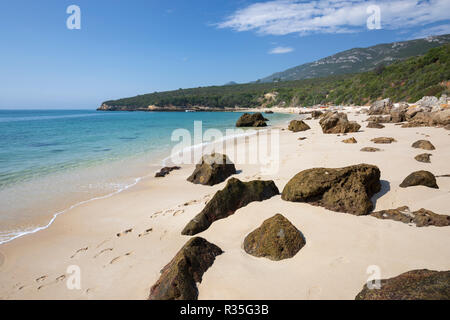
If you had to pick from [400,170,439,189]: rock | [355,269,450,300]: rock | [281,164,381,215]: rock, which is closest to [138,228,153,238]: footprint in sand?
[281,164,381,215]: rock

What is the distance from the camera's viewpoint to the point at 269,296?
2.90 meters

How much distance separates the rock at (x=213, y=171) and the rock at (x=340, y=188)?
125 inches

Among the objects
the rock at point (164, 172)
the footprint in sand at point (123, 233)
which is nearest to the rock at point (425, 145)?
the rock at point (164, 172)

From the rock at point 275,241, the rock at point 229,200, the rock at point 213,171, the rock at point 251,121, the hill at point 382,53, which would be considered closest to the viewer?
the rock at point 275,241

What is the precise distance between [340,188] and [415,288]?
261 centimetres

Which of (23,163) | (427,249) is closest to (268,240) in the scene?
(427,249)

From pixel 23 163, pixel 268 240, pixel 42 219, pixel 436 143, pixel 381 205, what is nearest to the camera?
pixel 268 240

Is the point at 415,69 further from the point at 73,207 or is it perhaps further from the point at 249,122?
the point at 73,207

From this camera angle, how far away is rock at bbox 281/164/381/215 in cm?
455

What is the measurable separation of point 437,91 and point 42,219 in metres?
43.2

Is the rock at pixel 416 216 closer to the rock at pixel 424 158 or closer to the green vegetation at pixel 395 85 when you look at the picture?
the rock at pixel 424 158

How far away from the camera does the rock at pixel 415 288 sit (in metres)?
2.11

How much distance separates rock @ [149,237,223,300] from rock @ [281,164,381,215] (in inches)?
92.2

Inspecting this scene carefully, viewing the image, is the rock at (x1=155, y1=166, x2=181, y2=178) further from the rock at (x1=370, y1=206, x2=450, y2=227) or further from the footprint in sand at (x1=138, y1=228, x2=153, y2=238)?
the rock at (x1=370, y1=206, x2=450, y2=227)
